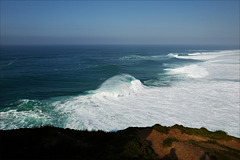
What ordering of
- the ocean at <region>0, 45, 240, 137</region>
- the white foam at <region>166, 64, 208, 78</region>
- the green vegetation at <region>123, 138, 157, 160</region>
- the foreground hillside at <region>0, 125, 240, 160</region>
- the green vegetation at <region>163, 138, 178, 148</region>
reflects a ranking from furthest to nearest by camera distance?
the white foam at <region>166, 64, 208, 78</region>
the ocean at <region>0, 45, 240, 137</region>
the green vegetation at <region>163, 138, 178, 148</region>
the green vegetation at <region>123, 138, 157, 160</region>
the foreground hillside at <region>0, 125, 240, 160</region>

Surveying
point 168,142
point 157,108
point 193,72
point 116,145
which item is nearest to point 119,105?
point 157,108

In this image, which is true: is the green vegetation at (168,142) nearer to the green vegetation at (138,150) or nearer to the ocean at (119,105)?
the green vegetation at (138,150)

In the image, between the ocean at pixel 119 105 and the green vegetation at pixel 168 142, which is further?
the ocean at pixel 119 105

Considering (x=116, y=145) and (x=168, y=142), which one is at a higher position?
(x=116, y=145)

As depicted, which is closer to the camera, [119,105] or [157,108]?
[157,108]

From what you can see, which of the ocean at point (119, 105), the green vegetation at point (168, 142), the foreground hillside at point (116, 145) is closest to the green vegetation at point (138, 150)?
the foreground hillside at point (116, 145)

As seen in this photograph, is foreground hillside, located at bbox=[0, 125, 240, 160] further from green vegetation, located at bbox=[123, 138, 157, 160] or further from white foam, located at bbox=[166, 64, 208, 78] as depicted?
white foam, located at bbox=[166, 64, 208, 78]

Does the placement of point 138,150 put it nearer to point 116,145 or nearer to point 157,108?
point 116,145

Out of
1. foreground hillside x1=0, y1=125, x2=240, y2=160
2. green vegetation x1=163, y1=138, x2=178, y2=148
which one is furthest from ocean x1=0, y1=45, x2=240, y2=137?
green vegetation x1=163, y1=138, x2=178, y2=148

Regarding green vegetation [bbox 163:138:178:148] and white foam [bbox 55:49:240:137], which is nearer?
green vegetation [bbox 163:138:178:148]
